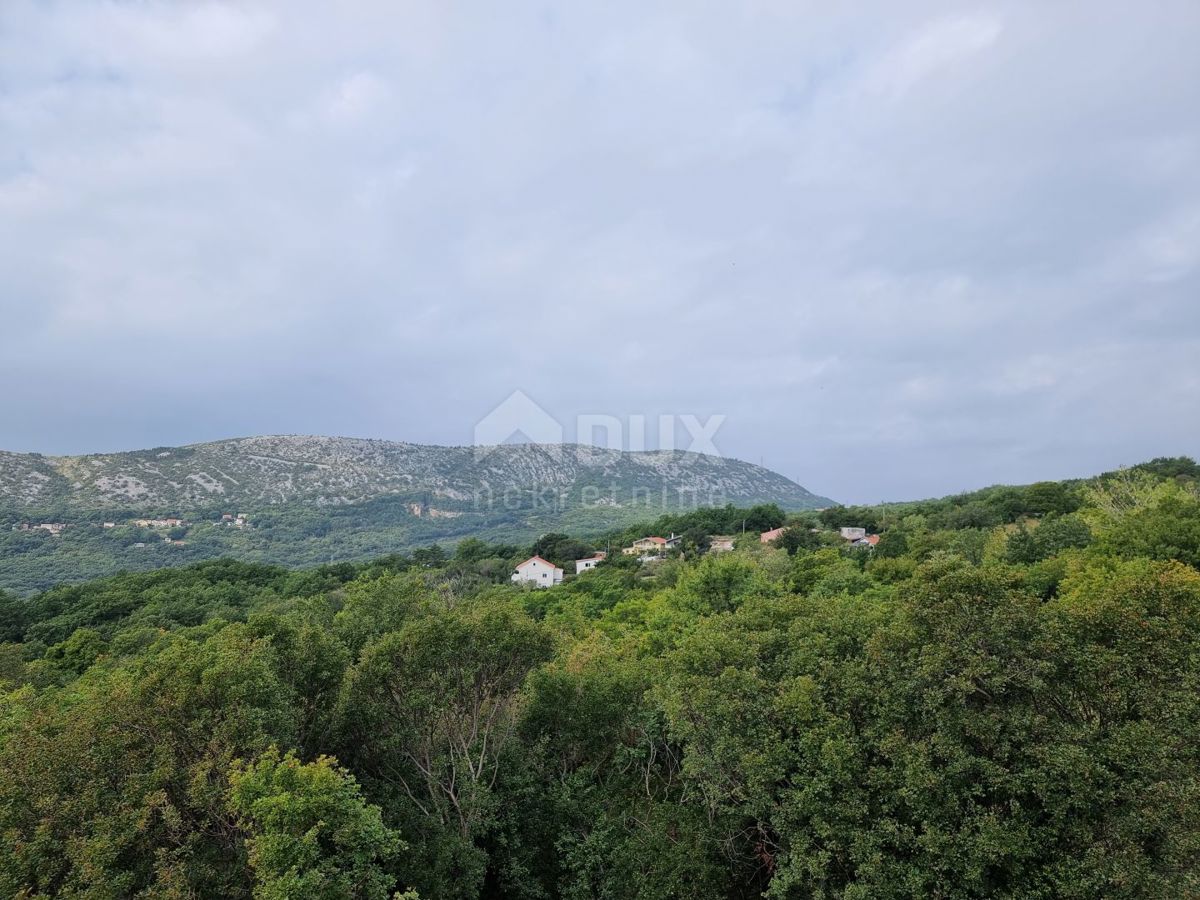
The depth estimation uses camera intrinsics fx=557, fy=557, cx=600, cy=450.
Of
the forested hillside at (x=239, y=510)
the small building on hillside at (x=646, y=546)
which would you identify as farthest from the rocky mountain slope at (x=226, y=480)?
the small building on hillside at (x=646, y=546)

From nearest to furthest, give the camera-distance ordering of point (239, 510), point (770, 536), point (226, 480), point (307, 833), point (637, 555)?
point (307, 833) → point (770, 536) → point (637, 555) → point (239, 510) → point (226, 480)

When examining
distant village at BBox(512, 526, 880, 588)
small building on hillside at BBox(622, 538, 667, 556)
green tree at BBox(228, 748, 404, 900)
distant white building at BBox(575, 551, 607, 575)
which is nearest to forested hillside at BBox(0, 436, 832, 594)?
distant village at BBox(512, 526, 880, 588)

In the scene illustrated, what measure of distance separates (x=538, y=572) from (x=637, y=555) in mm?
15085

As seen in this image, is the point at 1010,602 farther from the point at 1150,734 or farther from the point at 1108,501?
the point at 1108,501

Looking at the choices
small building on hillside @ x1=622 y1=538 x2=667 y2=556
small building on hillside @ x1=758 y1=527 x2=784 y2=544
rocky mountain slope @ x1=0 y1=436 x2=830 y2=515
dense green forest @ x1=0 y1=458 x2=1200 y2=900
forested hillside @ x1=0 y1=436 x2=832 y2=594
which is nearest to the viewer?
dense green forest @ x1=0 y1=458 x2=1200 y2=900

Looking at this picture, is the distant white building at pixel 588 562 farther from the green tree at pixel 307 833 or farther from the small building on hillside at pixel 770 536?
the green tree at pixel 307 833

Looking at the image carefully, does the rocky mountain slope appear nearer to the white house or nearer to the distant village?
the white house

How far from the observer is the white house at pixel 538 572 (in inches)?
3248

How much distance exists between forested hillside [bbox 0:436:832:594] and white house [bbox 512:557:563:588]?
6083cm

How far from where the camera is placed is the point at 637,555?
81125mm

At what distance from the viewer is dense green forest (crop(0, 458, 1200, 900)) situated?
9.62 m

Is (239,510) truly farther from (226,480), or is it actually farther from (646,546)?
(646,546)

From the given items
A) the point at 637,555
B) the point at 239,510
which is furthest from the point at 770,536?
the point at 239,510

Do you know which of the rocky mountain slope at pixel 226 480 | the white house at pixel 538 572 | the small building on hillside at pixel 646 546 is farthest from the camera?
the rocky mountain slope at pixel 226 480
